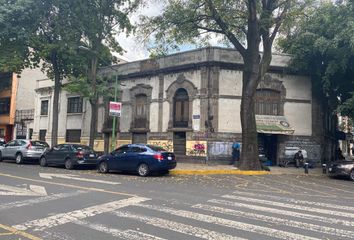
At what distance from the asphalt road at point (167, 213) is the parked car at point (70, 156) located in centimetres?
781

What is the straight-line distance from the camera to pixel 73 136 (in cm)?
3278

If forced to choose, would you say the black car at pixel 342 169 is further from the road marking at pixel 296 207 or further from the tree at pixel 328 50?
the road marking at pixel 296 207

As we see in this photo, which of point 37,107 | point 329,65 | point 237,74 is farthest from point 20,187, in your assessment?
point 37,107

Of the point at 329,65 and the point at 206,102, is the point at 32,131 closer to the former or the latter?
the point at 206,102

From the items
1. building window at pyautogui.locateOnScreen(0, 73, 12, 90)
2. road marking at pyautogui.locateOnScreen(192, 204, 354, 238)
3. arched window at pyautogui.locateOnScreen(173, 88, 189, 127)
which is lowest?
road marking at pyautogui.locateOnScreen(192, 204, 354, 238)

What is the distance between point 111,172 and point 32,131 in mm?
22023

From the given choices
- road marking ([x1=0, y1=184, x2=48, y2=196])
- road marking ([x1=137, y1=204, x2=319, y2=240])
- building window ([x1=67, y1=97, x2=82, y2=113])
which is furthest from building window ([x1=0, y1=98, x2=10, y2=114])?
road marking ([x1=137, y1=204, x2=319, y2=240])

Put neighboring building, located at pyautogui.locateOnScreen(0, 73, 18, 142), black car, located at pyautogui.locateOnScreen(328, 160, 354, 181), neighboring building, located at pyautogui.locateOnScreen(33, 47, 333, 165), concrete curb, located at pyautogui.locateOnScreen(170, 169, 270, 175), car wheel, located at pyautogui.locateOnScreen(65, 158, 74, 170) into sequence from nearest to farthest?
black car, located at pyautogui.locateOnScreen(328, 160, 354, 181) → concrete curb, located at pyautogui.locateOnScreen(170, 169, 270, 175) → car wheel, located at pyautogui.locateOnScreen(65, 158, 74, 170) → neighboring building, located at pyautogui.locateOnScreen(33, 47, 333, 165) → neighboring building, located at pyautogui.locateOnScreen(0, 73, 18, 142)

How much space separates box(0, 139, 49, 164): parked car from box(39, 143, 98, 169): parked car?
6.05 ft

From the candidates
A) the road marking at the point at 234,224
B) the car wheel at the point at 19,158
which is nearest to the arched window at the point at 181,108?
the car wheel at the point at 19,158

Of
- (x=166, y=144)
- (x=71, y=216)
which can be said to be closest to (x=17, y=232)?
(x=71, y=216)

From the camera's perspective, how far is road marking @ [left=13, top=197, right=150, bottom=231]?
6854 mm

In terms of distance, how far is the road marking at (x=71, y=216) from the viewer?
270 inches

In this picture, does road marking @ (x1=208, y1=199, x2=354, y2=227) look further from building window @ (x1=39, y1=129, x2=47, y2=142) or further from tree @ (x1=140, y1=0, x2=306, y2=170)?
building window @ (x1=39, y1=129, x2=47, y2=142)
